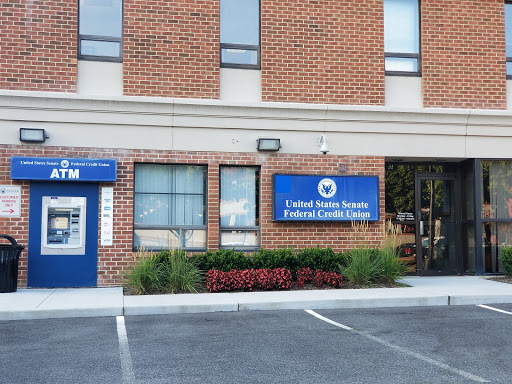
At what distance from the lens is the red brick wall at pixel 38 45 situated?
11.6 m

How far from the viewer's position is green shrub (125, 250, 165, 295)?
34.8 feet

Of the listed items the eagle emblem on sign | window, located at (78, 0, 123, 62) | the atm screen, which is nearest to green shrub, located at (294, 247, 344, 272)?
the eagle emblem on sign

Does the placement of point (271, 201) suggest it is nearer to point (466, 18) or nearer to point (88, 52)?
point (88, 52)

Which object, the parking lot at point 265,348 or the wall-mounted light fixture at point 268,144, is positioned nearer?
the parking lot at point 265,348

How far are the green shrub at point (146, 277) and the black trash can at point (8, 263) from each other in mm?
2075

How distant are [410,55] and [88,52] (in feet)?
23.7

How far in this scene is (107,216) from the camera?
38.9 ft

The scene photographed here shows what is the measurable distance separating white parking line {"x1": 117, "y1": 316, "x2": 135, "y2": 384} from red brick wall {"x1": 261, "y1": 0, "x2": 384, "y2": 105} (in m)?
6.53

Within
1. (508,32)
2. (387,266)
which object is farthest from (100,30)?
(508,32)

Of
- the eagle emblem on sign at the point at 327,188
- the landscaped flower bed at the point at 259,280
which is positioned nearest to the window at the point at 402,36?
the eagle emblem on sign at the point at 327,188

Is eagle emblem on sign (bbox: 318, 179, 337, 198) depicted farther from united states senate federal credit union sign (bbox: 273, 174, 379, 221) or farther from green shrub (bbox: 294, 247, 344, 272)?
green shrub (bbox: 294, 247, 344, 272)

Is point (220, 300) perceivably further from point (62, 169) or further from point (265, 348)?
point (62, 169)

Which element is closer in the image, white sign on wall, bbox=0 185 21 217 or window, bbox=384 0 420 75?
white sign on wall, bbox=0 185 21 217

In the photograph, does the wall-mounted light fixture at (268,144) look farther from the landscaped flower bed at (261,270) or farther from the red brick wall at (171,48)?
the landscaped flower bed at (261,270)
